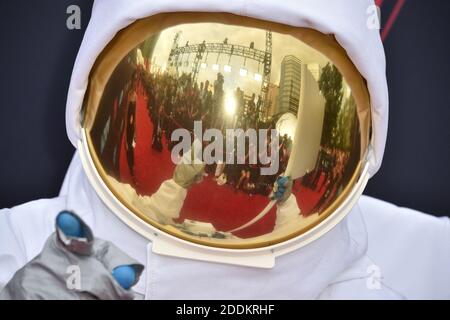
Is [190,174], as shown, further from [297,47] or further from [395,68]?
[395,68]

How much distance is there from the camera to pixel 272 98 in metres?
0.79

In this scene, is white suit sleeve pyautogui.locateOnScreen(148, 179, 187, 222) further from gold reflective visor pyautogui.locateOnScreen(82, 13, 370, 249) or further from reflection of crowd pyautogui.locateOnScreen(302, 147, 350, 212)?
reflection of crowd pyautogui.locateOnScreen(302, 147, 350, 212)

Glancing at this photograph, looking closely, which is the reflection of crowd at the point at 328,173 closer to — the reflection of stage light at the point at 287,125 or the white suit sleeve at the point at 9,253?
the reflection of stage light at the point at 287,125

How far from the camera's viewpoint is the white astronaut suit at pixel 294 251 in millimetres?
791

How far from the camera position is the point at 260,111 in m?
0.79

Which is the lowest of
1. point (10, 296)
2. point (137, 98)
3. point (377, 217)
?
point (10, 296)

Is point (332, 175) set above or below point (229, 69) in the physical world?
below

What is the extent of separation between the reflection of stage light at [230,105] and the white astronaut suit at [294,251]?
9cm

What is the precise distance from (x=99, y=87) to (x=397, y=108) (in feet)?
2.02

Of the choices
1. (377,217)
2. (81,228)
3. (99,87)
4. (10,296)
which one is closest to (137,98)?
(99,87)

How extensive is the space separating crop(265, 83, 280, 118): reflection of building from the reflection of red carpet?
0.33 ft

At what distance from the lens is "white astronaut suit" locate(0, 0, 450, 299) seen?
2.59ft

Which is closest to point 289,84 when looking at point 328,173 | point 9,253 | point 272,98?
point 272,98

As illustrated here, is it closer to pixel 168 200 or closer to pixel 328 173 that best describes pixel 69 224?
pixel 168 200
